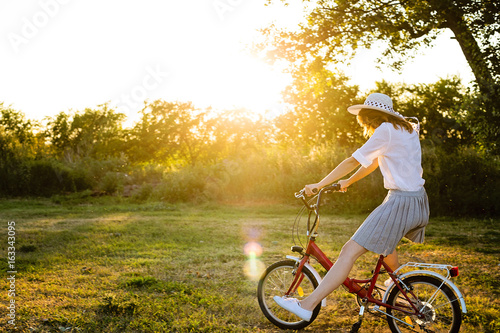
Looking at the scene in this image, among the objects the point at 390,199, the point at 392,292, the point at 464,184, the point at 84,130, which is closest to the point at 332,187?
the point at 390,199

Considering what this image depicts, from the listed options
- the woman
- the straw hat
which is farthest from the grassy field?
the straw hat

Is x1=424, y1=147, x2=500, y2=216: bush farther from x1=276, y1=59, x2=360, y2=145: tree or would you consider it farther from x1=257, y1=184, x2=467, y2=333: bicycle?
x1=276, y1=59, x2=360, y2=145: tree

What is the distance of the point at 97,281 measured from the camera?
5.38 metres

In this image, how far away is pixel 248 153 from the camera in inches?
798

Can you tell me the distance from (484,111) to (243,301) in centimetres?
737

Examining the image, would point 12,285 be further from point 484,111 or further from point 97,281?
point 484,111

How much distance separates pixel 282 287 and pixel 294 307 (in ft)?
1.52

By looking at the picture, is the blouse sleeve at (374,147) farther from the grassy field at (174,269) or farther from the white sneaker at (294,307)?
the grassy field at (174,269)

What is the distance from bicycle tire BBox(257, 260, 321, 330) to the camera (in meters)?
3.94

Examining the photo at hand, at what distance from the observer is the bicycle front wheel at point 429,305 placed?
3.36 metres

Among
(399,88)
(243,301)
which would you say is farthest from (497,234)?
(399,88)

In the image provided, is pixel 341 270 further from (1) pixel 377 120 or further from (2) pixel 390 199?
(1) pixel 377 120

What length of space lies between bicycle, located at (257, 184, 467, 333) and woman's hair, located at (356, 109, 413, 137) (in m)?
0.59

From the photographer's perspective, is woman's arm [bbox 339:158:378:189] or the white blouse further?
woman's arm [bbox 339:158:378:189]
